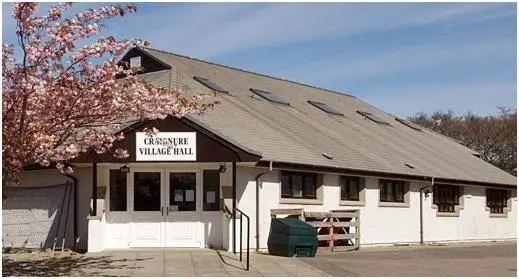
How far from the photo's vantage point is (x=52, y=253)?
17750mm

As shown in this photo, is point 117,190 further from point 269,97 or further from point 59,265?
point 269,97

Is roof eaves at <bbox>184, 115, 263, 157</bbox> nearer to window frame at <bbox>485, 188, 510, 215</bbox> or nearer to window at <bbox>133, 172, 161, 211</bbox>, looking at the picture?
window at <bbox>133, 172, 161, 211</bbox>

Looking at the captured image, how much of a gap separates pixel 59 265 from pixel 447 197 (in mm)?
16824

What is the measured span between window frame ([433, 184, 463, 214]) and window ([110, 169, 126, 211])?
12.7m

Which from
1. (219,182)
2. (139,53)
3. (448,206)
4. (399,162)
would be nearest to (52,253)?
(219,182)

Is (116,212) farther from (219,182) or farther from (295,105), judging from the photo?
(295,105)

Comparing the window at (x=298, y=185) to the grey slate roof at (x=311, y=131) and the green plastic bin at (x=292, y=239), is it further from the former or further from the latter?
the green plastic bin at (x=292, y=239)

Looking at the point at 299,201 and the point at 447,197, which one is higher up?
the point at 299,201

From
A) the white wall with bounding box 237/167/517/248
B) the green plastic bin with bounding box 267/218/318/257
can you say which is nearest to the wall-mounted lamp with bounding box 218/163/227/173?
the white wall with bounding box 237/167/517/248

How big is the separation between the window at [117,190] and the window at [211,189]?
205cm

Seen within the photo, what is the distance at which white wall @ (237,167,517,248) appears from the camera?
755 inches

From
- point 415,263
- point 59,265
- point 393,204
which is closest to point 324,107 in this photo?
point 393,204

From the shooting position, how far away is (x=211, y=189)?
18.5 m

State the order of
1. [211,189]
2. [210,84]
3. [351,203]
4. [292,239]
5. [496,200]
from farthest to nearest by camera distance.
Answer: [496,200]
[210,84]
[351,203]
[211,189]
[292,239]
